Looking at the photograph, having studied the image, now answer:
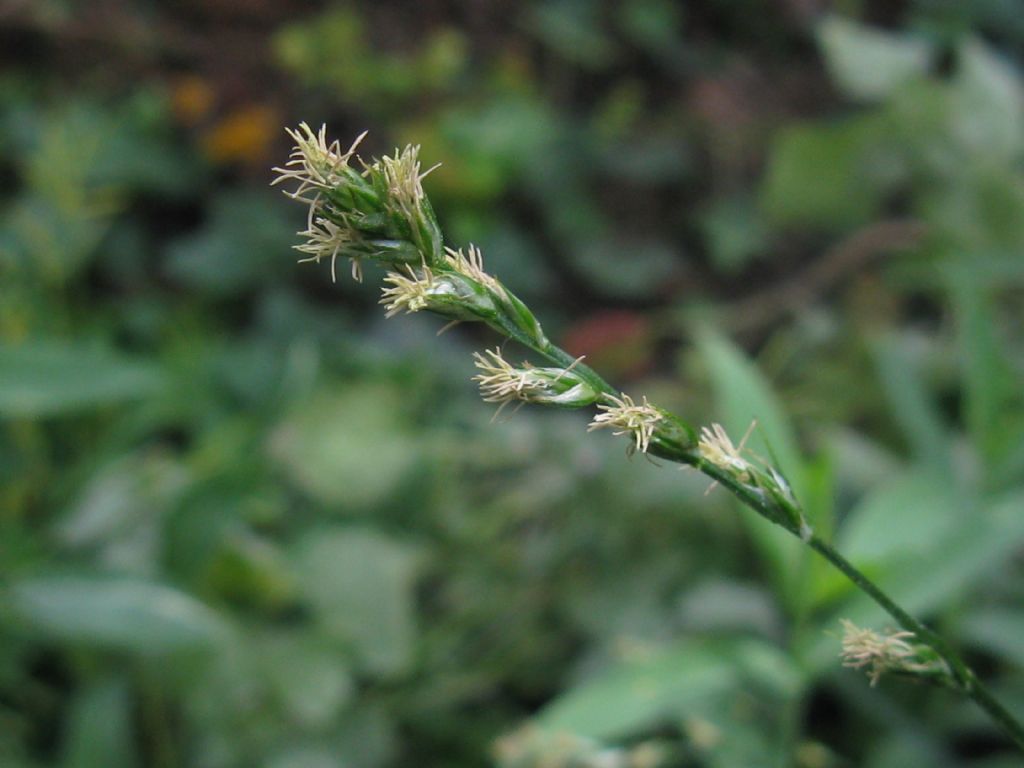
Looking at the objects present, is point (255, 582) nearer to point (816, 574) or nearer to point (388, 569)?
point (388, 569)

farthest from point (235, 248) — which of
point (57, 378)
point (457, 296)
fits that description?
point (457, 296)

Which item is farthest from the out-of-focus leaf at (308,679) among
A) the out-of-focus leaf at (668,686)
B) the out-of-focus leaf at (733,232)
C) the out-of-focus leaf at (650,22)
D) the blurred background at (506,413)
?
the out-of-focus leaf at (650,22)

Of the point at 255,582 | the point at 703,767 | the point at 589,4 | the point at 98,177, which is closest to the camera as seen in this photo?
the point at 703,767

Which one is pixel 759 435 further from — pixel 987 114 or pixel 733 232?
pixel 733 232

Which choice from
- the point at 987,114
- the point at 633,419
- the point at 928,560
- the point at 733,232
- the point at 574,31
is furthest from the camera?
the point at 574,31

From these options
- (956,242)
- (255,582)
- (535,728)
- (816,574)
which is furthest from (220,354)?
(956,242)
